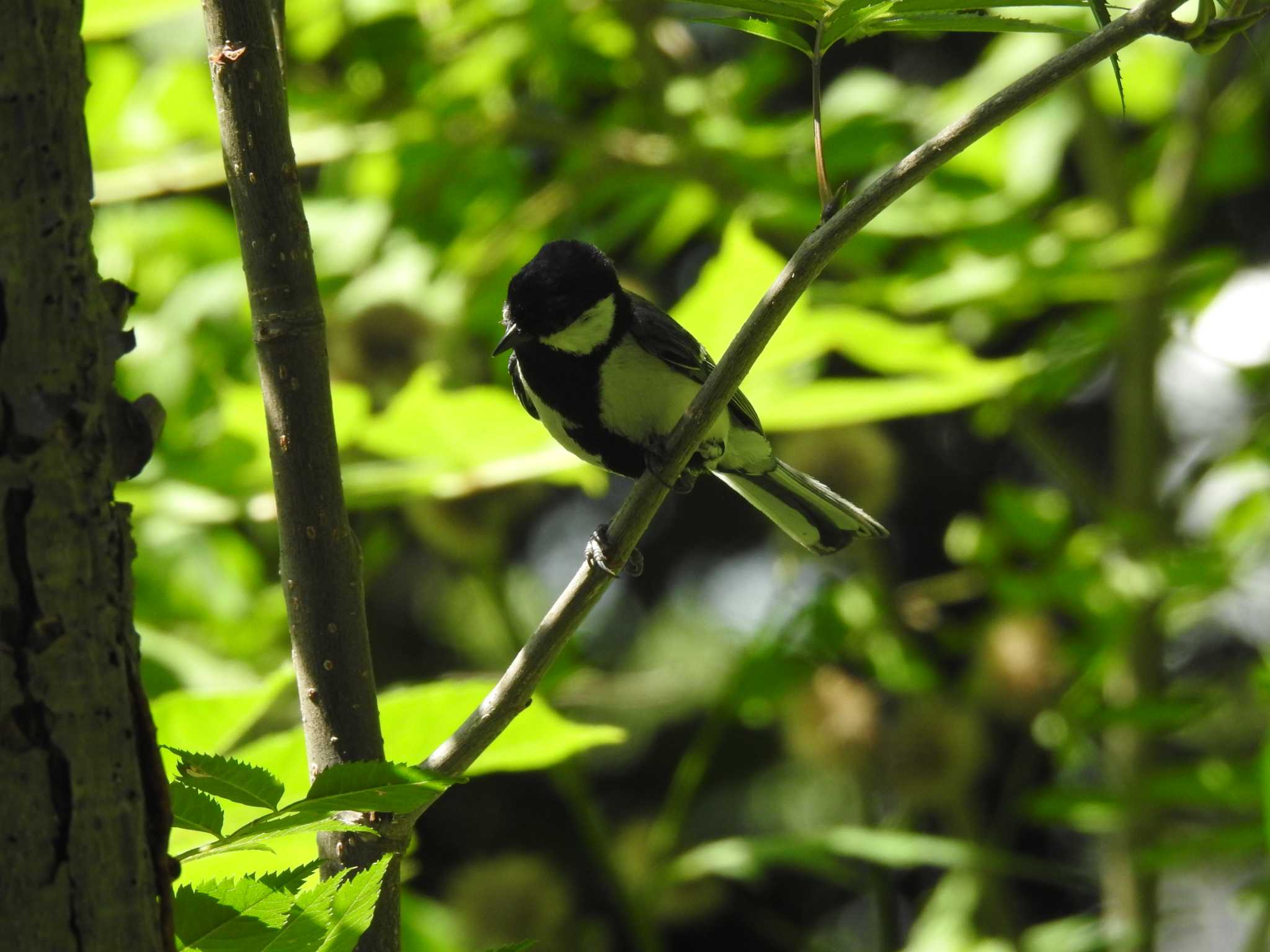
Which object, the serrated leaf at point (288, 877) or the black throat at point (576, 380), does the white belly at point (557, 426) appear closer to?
the black throat at point (576, 380)

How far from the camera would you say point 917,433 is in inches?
171

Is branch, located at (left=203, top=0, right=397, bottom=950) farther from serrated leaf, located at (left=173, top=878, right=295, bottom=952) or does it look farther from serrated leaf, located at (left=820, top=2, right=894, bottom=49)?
serrated leaf, located at (left=820, top=2, right=894, bottom=49)

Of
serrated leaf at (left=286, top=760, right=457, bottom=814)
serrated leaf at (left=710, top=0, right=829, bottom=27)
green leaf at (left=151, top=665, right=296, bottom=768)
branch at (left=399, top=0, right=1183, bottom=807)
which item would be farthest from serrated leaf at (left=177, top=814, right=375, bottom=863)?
serrated leaf at (left=710, top=0, right=829, bottom=27)

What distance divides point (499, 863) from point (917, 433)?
2.14m

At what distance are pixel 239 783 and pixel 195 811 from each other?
0.03m

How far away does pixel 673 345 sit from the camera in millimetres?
1990

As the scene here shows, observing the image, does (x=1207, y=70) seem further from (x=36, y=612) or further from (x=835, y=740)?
(x=36, y=612)

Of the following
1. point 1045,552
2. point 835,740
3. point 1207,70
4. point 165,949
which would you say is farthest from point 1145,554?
point 165,949

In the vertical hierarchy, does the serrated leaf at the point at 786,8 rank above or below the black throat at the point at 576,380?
below

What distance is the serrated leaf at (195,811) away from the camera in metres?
0.78

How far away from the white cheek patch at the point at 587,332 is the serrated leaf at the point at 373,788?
1151 mm

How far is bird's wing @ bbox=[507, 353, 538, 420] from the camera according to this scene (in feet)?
6.57

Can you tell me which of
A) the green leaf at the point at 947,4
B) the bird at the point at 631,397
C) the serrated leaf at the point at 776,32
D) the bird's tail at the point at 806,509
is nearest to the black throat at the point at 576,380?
the bird at the point at 631,397

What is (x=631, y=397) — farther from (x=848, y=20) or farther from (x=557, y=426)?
(x=848, y=20)
